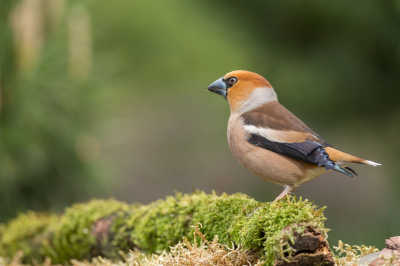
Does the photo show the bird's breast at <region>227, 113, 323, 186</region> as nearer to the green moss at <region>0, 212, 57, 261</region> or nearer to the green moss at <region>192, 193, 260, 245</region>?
the green moss at <region>192, 193, 260, 245</region>

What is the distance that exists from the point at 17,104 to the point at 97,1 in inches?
156

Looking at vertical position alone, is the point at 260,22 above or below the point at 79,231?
Result: above

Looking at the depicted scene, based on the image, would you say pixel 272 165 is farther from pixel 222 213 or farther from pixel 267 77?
pixel 267 77

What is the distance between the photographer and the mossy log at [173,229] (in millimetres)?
1838

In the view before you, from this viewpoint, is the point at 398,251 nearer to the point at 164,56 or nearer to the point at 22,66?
the point at 22,66

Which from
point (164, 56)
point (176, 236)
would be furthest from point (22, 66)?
point (164, 56)

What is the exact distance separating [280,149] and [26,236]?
2750 millimetres

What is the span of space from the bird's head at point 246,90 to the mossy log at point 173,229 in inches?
30.8

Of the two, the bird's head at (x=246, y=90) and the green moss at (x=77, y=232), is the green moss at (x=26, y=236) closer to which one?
the green moss at (x=77, y=232)

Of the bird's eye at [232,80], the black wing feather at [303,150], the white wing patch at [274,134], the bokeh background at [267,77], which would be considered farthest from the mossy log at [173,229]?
the bokeh background at [267,77]

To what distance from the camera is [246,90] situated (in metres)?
3.11

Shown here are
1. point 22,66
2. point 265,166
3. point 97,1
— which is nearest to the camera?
point 265,166

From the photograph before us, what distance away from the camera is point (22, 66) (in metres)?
4.34

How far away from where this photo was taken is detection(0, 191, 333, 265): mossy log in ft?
6.03
